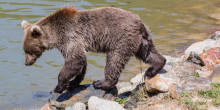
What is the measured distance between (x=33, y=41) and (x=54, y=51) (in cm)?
473

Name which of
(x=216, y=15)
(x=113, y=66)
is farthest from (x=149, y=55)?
(x=216, y=15)

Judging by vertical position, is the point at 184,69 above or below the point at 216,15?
below

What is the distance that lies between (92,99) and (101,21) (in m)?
1.65

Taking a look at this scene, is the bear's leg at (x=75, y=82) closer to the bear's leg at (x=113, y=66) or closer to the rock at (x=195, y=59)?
the bear's leg at (x=113, y=66)

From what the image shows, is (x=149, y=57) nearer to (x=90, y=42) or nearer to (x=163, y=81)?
(x=163, y=81)

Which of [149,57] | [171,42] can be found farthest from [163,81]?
[171,42]

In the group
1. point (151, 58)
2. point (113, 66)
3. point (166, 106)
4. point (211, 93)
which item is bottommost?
point (166, 106)

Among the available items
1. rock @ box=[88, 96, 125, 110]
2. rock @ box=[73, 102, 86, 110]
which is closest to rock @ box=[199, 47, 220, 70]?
rock @ box=[88, 96, 125, 110]

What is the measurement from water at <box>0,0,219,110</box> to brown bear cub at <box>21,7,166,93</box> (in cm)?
163

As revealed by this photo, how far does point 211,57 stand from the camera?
321 inches

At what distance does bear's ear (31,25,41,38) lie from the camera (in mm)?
7394

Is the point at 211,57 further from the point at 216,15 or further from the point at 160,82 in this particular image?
the point at 216,15

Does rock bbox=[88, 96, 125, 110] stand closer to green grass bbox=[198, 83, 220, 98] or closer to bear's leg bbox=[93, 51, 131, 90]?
bear's leg bbox=[93, 51, 131, 90]

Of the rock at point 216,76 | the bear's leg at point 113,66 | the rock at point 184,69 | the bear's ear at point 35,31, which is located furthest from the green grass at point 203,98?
the bear's ear at point 35,31
